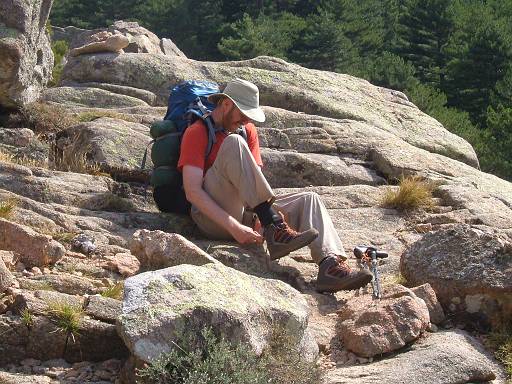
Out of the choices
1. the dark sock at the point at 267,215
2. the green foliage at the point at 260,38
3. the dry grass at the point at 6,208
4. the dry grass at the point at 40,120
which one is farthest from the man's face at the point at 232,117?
the green foliage at the point at 260,38

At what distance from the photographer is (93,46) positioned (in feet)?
51.3

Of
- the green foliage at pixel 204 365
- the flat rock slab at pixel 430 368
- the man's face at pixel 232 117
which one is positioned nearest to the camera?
the green foliage at pixel 204 365

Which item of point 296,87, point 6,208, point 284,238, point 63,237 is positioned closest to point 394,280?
point 284,238

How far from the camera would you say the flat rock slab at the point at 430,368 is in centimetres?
585

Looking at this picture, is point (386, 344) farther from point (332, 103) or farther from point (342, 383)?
point (332, 103)

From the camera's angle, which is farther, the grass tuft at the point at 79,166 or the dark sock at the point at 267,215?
the grass tuft at the point at 79,166

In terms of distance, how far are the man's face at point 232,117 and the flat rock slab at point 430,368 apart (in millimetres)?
2510

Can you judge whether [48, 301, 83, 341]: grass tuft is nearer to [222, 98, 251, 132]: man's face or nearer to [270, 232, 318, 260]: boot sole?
[270, 232, 318, 260]: boot sole

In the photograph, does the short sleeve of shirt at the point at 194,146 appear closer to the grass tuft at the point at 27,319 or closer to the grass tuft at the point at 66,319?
the grass tuft at the point at 66,319

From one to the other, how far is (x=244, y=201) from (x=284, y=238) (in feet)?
1.45

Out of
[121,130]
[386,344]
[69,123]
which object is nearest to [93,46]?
[69,123]

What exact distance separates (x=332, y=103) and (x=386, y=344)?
26.1 feet

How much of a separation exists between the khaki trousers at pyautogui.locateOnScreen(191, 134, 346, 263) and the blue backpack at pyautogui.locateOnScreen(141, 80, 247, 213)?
60cm

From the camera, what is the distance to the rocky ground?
219 inches
